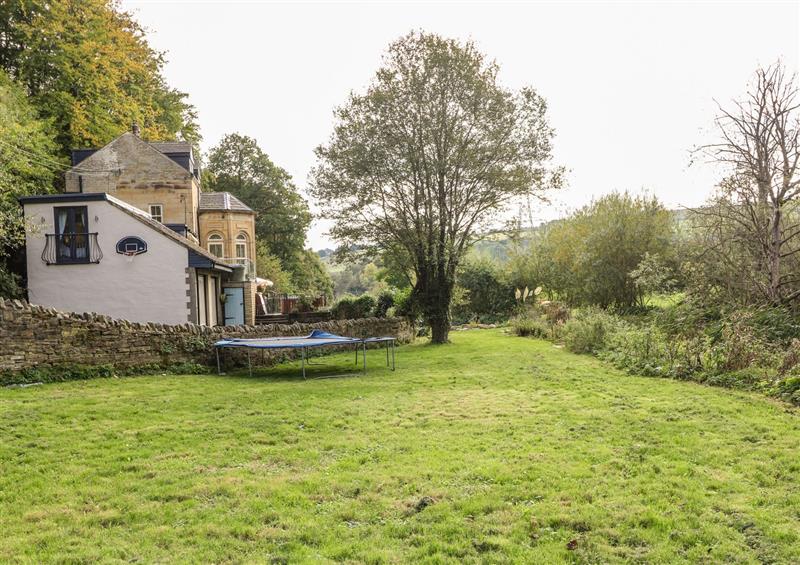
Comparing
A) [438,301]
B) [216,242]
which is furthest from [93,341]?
[216,242]

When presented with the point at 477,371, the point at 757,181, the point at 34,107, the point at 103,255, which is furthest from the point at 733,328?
the point at 34,107

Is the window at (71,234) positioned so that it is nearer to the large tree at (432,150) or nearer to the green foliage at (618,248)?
the large tree at (432,150)

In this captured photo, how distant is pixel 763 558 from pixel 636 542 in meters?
0.81

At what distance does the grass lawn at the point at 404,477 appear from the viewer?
421 cm

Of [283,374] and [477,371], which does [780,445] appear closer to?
[477,371]

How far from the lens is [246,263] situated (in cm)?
2836

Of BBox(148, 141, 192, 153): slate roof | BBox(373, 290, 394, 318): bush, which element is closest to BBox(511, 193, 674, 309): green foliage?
BBox(373, 290, 394, 318): bush

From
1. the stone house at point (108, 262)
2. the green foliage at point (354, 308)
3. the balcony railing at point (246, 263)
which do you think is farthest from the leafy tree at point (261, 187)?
the stone house at point (108, 262)

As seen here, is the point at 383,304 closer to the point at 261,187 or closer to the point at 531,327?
the point at 531,327

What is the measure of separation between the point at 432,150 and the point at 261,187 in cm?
2767

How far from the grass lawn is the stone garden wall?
2.41 m

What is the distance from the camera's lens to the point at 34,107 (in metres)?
23.5

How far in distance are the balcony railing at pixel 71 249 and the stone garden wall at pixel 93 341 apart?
5.80 m

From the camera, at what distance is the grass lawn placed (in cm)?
421
